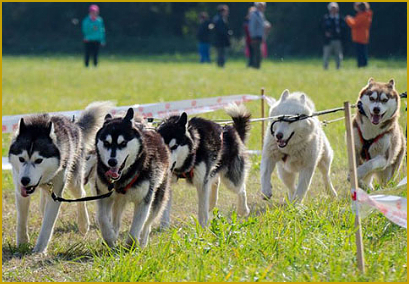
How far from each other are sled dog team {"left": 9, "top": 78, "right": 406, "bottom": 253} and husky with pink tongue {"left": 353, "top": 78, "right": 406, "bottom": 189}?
10 mm

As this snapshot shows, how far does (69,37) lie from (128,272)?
45.9m

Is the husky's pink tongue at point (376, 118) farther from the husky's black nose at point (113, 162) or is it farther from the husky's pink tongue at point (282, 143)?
the husky's black nose at point (113, 162)

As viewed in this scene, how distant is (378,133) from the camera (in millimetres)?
8023

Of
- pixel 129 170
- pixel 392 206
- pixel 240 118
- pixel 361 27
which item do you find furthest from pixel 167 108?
pixel 361 27

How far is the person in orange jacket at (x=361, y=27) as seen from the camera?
2634 cm

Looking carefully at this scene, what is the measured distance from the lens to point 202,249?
506 centimetres

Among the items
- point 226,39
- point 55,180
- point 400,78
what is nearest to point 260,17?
point 226,39

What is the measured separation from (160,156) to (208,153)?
2.77 feet

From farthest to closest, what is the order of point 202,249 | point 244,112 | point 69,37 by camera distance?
point 69,37 < point 244,112 < point 202,249

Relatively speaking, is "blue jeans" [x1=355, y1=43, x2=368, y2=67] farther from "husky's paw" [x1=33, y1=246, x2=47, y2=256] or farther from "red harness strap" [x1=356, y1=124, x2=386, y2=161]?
"husky's paw" [x1=33, y1=246, x2=47, y2=256]

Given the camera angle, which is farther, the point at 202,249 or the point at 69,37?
the point at 69,37

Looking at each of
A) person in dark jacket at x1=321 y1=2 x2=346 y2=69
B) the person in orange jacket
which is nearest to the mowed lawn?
the person in orange jacket

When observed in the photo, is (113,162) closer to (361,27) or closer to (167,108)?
(167,108)

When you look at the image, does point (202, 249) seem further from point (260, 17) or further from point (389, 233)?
point (260, 17)
